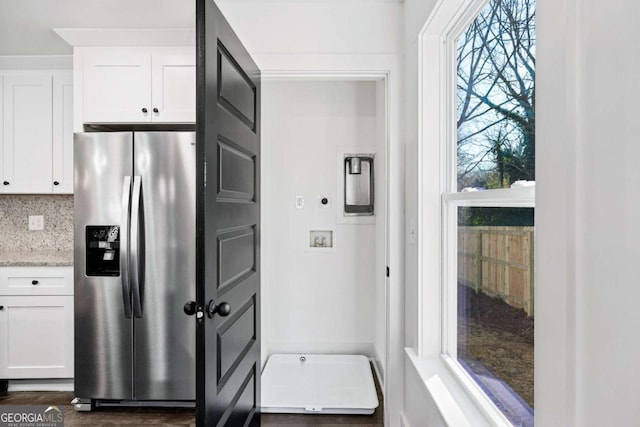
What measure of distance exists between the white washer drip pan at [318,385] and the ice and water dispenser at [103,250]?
1307mm

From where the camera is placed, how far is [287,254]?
3141mm

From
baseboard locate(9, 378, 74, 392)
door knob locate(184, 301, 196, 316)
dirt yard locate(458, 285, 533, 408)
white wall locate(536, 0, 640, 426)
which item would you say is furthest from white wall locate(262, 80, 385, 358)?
white wall locate(536, 0, 640, 426)

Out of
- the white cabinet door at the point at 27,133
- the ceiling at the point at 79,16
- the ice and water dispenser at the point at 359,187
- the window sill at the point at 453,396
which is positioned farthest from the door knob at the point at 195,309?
the white cabinet door at the point at 27,133

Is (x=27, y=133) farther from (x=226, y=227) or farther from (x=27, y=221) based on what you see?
(x=226, y=227)

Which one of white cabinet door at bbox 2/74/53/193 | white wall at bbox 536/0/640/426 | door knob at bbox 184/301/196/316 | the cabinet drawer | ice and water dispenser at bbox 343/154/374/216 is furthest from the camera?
ice and water dispenser at bbox 343/154/374/216

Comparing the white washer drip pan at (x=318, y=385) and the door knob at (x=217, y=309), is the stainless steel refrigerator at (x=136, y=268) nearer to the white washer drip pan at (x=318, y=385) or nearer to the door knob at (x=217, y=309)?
the white washer drip pan at (x=318, y=385)

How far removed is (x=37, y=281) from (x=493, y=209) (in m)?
2.92

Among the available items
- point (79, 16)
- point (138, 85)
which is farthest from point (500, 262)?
point (79, 16)

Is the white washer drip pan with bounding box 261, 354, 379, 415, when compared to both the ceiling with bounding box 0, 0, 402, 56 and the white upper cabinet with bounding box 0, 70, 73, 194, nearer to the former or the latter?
the white upper cabinet with bounding box 0, 70, 73, 194

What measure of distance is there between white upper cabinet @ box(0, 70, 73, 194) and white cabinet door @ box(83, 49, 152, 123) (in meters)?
0.48

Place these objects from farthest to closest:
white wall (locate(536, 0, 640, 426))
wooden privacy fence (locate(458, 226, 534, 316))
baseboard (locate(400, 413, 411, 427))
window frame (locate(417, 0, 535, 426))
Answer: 1. baseboard (locate(400, 413, 411, 427))
2. window frame (locate(417, 0, 535, 426))
3. wooden privacy fence (locate(458, 226, 534, 316))
4. white wall (locate(536, 0, 640, 426))

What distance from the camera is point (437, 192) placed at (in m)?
1.69

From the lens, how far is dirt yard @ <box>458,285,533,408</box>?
1.02 meters

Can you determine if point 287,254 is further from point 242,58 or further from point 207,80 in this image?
point 207,80
